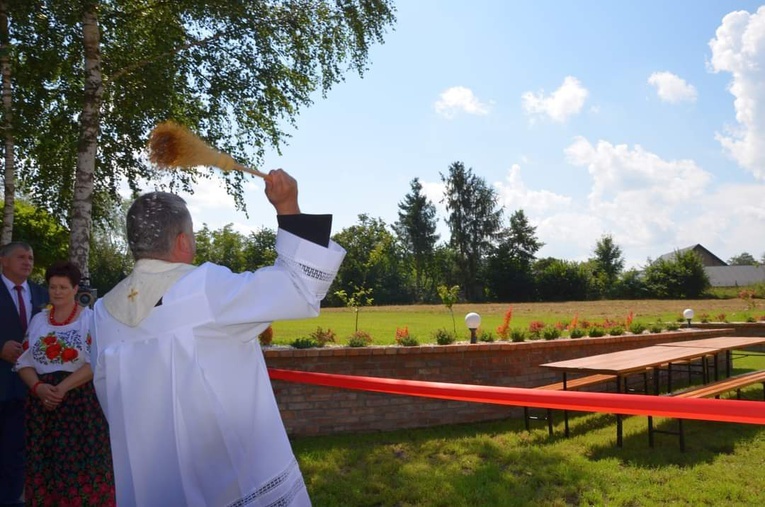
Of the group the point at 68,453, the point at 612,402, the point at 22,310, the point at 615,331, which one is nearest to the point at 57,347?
the point at 68,453

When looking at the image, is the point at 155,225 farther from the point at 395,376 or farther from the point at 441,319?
the point at 441,319

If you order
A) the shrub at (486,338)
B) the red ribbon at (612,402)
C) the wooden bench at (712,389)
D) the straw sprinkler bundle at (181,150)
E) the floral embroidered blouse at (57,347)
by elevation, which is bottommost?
the wooden bench at (712,389)

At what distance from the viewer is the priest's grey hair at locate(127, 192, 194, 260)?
196 centimetres

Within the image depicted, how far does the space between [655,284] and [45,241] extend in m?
38.6

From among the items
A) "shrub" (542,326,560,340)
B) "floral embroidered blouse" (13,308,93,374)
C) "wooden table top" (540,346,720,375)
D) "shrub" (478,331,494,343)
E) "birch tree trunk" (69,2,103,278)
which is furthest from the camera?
"shrub" (542,326,560,340)

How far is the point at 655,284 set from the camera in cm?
4481

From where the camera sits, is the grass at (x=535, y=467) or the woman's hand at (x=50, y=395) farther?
the grass at (x=535, y=467)

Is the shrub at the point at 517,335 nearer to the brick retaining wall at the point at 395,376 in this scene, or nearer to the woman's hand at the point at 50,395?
the brick retaining wall at the point at 395,376

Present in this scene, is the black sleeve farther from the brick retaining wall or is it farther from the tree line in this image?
the tree line

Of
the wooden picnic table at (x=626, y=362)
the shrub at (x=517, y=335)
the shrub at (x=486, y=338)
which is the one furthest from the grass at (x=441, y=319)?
the wooden picnic table at (x=626, y=362)

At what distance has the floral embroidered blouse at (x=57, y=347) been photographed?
3.87 m

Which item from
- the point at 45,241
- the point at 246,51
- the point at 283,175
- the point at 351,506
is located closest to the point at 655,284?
the point at 45,241

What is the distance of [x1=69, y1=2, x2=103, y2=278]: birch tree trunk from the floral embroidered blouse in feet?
13.3

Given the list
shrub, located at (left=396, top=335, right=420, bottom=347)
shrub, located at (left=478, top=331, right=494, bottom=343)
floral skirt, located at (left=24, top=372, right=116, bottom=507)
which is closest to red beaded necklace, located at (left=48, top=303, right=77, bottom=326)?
floral skirt, located at (left=24, top=372, right=116, bottom=507)
